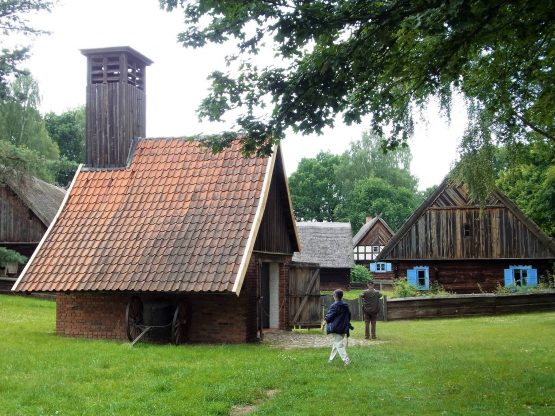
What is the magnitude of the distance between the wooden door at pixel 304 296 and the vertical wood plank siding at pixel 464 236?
14947mm

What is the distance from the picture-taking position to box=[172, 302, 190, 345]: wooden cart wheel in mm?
16688

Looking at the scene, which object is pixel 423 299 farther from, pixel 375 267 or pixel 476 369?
pixel 375 267

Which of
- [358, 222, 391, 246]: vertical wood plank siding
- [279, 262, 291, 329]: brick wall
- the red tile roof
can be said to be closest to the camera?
the red tile roof

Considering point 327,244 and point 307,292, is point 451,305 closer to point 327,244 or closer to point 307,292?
point 307,292

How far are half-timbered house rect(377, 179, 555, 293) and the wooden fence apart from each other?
6.00m

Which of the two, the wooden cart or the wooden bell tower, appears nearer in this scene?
the wooden cart

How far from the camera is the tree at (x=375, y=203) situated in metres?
79.1

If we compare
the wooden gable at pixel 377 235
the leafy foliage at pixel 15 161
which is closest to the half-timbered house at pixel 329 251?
→ the wooden gable at pixel 377 235

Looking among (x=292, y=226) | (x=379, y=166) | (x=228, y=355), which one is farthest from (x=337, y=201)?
(x=228, y=355)

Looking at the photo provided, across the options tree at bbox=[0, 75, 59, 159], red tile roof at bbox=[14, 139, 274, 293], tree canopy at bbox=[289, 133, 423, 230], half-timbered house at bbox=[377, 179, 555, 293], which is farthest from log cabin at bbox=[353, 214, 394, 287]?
red tile roof at bbox=[14, 139, 274, 293]

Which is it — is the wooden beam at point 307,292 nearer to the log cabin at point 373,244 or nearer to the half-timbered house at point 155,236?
the half-timbered house at point 155,236

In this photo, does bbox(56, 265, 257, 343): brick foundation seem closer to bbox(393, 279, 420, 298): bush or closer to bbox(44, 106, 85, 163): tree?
bbox(393, 279, 420, 298): bush

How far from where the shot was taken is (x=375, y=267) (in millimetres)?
66125

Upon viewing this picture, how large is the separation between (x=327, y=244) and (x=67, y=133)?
27990 millimetres
